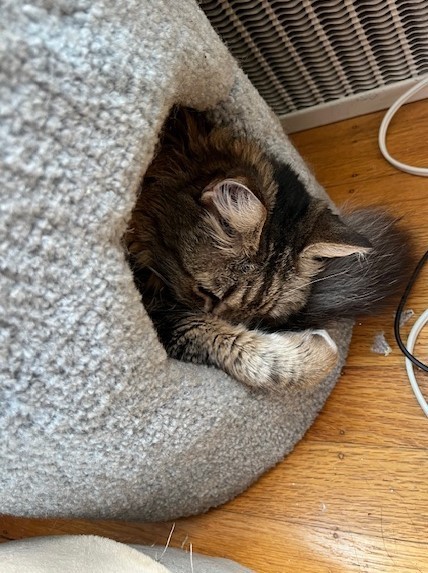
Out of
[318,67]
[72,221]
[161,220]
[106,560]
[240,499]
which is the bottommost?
[240,499]

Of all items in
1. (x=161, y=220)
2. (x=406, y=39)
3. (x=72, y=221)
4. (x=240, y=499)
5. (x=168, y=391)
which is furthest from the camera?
(x=406, y=39)

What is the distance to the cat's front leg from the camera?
1148mm

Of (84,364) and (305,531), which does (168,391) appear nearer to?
(84,364)

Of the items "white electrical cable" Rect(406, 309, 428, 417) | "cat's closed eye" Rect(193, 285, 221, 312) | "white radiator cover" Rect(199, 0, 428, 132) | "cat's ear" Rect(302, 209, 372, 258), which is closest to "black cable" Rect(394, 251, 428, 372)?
"white electrical cable" Rect(406, 309, 428, 417)

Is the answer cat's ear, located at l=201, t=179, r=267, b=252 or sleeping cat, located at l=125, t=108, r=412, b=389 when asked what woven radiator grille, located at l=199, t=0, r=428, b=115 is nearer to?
sleeping cat, located at l=125, t=108, r=412, b=389

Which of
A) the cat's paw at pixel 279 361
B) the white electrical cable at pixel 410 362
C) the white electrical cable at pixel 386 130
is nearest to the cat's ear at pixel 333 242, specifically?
the cat's paw at pixel 279 361

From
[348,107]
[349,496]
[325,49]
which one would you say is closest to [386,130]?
[348,107]

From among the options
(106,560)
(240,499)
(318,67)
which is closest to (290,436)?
(240,499)

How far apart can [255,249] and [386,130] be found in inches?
26.7

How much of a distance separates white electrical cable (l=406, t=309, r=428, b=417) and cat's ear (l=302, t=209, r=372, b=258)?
273mm

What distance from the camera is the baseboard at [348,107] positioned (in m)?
1.55

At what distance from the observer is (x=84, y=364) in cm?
96

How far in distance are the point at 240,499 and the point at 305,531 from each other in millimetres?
160

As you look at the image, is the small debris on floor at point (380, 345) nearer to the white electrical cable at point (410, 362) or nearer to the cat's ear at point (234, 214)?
the white electrical cable at point (410, 362)
